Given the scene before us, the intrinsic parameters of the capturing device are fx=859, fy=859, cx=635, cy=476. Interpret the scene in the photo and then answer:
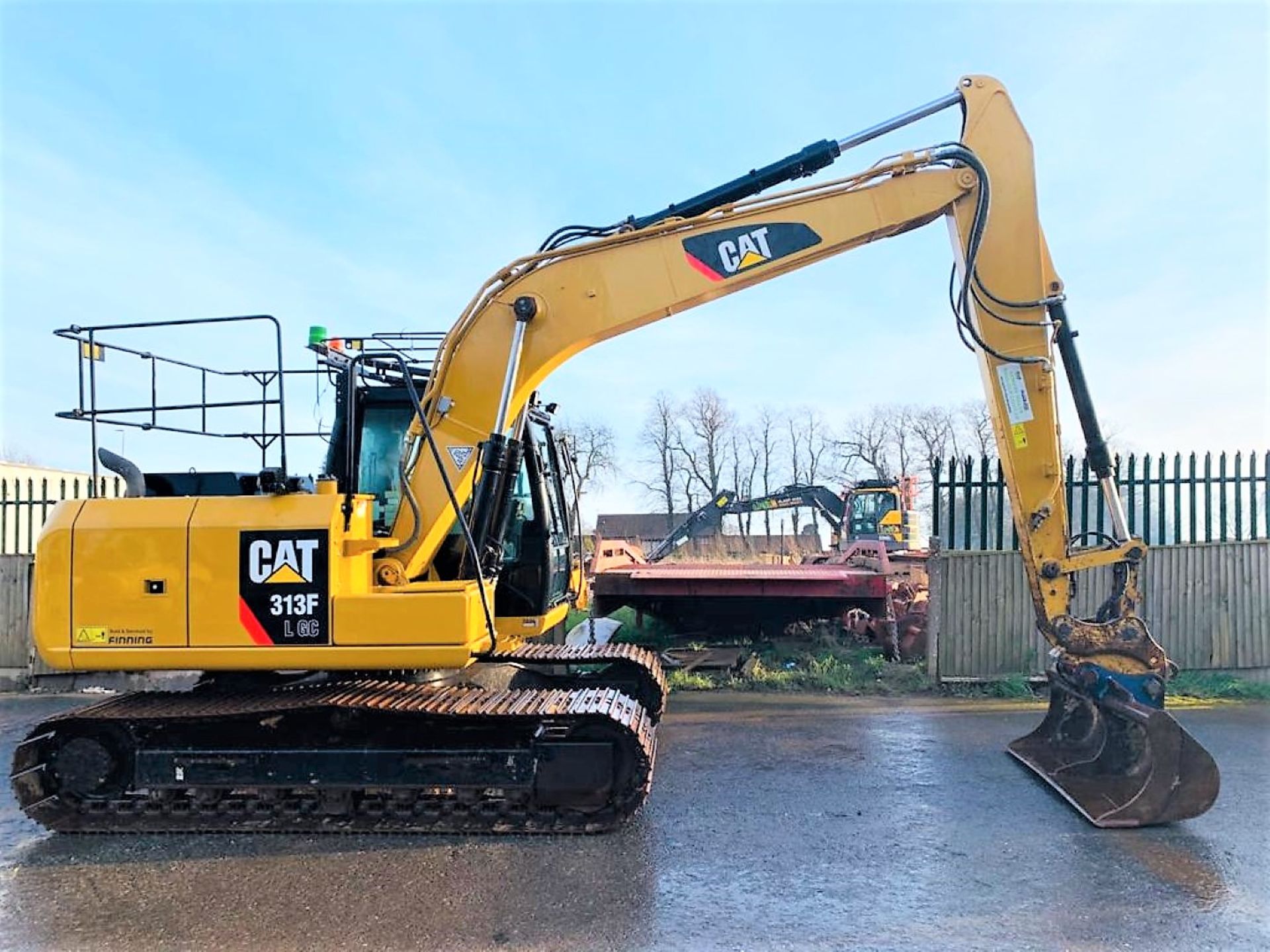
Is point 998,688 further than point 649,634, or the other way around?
point 649,634

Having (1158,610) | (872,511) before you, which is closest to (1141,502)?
(1158,610)

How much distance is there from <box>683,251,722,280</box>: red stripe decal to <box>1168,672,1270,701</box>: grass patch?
627 cm

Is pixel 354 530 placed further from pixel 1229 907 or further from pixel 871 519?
pixel 871 519

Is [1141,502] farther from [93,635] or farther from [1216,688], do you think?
[93,635]

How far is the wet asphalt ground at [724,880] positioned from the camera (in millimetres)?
3592

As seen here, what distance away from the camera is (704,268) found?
5293 mm

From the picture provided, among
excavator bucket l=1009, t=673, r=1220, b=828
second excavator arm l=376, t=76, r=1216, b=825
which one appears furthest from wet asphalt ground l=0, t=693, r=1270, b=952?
second excavator arm l=376, t=76, r=1216, b=825

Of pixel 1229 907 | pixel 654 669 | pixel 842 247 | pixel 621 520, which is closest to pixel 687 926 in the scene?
pixel 1229 907

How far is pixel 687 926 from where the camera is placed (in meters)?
3.63

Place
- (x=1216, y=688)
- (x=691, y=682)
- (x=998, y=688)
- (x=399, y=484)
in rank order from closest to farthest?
(x=399, y=484) → (x=1216, y=688) → (x=998, y=688) → (x=691, y=682)

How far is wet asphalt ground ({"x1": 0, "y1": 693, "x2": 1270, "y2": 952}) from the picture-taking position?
3.59m

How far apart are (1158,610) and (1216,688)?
864mm

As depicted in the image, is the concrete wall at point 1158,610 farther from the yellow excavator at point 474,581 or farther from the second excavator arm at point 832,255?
the second excavator arm at point 832,255

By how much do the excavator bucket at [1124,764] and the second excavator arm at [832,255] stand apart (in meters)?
0.03
